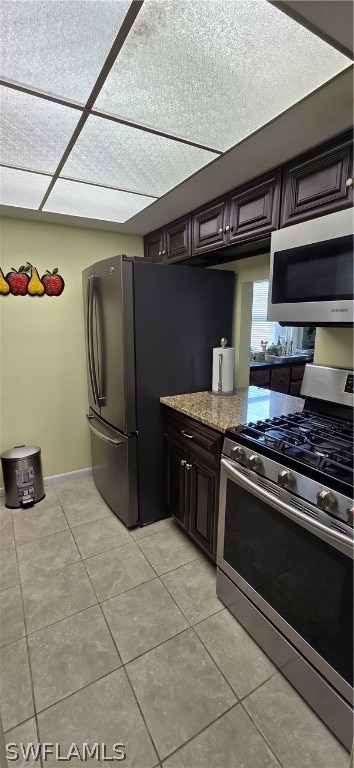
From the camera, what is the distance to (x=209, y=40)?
922mm

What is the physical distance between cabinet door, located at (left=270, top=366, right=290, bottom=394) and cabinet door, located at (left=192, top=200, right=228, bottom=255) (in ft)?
8.54

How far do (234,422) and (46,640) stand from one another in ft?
4.60

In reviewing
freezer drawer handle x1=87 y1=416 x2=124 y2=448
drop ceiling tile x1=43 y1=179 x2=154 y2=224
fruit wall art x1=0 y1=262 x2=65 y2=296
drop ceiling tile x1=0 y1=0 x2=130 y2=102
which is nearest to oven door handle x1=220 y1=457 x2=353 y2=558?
freezer drawer handle x1=87 y1=416 x2=124 y2=448

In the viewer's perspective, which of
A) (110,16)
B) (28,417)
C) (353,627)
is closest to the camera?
(110,16)

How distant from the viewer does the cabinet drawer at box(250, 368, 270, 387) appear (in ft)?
13.9

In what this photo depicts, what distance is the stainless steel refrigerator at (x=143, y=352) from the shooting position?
209 centimetres

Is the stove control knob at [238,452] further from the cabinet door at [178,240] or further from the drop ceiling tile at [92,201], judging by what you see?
the drop ceiling tile at [92,201]

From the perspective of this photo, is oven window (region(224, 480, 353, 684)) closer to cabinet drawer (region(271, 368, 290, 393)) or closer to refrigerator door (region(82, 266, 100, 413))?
refrigerator door (region(82, 266, 100, 413))

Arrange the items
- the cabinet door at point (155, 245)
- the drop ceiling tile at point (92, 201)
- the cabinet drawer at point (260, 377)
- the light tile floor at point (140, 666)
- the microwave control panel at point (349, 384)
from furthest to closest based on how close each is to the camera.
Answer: the cabinet drawer at point (260, 377), the cabinet door at point (155, 245), the drop ceiling tile at point (92, 201), the microwave control panel at point (349, 384), the light tile floor at point (140, 666)

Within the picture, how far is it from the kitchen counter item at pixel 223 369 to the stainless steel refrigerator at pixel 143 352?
0.39 ft

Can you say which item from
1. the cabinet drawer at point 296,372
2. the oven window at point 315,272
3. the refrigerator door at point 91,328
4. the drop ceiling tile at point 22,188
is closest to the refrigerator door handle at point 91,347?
the refrigerator door at point 91,328

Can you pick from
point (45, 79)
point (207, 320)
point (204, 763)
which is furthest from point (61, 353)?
point (204, 763)

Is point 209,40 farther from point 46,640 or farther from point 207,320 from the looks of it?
point 46,640

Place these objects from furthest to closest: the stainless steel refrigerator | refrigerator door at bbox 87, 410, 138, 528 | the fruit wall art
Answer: the fruit wall art
refrigerator door at bbox 87, 410, 138, 528
the stainless steel refrigerator
